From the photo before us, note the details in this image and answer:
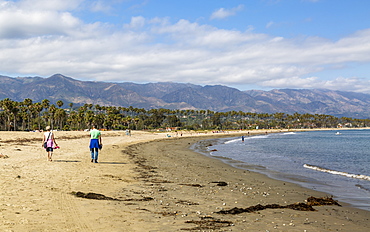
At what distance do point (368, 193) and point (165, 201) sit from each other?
10.5m

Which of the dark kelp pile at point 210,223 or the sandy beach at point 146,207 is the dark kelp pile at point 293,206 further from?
the dark kelp pile at point 210,223

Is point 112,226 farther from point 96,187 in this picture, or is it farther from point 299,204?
point 299,204

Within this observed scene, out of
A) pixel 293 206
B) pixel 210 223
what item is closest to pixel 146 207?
pixel 210 223

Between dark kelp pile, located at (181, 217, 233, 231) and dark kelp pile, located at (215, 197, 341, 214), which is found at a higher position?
dark kelp pile, located at (181, 217, 233, 231)

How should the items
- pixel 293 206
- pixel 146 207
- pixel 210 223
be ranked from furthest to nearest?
pixel 293 206
pixel 146 207
pixel 210 223

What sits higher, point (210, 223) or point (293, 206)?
point (210, 223)

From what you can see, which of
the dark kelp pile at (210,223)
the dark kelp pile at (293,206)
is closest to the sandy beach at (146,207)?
the dark kelp pile at (210,223)

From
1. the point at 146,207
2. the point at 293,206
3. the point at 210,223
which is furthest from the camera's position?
the point at 293,206

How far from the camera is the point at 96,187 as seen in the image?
39.5ft

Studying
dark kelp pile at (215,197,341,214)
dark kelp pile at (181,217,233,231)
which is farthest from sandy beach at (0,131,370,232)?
dark kelp pile at (215,197,341,214)

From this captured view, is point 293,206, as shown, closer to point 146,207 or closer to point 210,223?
point 210,223

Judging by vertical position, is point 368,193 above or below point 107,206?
below

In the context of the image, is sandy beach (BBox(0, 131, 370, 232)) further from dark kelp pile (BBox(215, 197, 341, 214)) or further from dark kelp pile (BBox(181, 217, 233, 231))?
dark kelp pile (BBox(215, 197, 341, 214))

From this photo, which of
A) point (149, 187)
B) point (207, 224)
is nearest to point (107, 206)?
point (207, 224)
